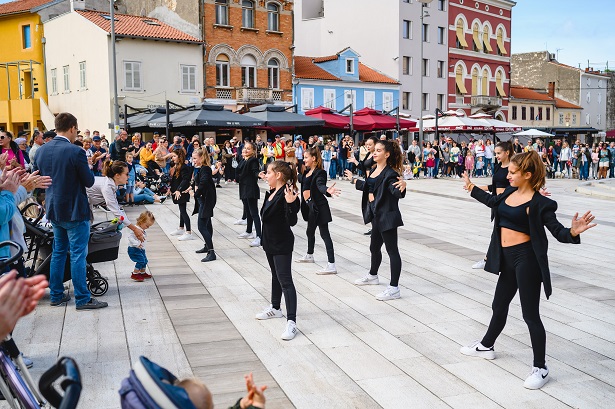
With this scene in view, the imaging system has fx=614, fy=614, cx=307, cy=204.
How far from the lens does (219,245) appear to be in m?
10.6

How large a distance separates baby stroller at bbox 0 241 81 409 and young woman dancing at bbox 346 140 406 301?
13.1 ft

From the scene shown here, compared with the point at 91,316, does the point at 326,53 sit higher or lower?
higher

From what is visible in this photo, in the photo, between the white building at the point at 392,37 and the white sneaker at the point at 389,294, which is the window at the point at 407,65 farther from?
the white sneaker at the point at 389,294

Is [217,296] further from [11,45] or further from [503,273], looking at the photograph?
[11,45]

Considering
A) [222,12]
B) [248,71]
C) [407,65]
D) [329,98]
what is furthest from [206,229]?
[407,65]

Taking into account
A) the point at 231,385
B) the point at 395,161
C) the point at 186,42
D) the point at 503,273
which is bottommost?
the point at 231,385

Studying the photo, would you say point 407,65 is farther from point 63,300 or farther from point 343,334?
point 343,334

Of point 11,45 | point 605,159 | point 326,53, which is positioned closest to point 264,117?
point 605,159

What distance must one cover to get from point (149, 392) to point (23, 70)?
1686 inches

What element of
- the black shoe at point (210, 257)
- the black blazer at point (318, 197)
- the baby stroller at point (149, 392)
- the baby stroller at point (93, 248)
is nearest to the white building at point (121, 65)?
the black shoe at point (210, 257)

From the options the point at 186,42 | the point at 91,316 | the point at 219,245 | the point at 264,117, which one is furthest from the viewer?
the point at 186,42

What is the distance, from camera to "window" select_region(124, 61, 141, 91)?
3288 centimetres

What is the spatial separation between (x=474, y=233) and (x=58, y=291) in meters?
7.86

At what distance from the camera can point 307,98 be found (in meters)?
40.5
